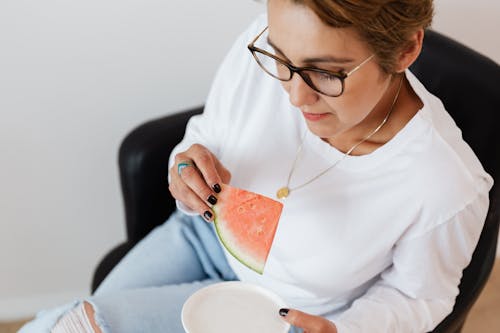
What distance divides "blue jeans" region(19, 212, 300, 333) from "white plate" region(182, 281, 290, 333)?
7.9 inches

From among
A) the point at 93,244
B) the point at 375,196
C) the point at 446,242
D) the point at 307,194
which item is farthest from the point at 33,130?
the point at 446,242

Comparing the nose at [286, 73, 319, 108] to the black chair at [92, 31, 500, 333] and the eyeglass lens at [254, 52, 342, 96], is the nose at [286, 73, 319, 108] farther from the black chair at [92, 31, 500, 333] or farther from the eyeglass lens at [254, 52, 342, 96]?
the black chair at [92, 31, 500, 333]

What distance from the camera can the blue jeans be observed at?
116 centimetres

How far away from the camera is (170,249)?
1.37 m

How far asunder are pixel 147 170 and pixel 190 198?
1.21ft

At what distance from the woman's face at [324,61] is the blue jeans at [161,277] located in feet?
1.47

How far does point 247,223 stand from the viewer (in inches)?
41.2

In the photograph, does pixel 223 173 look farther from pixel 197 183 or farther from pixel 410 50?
pixel 410 50

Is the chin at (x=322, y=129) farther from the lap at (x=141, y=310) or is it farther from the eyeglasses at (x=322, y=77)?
the lap at (x=141, y=310)

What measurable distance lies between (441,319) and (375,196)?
272 millimetres

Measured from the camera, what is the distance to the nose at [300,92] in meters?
0.95

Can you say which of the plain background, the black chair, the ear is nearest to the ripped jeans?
the black chair

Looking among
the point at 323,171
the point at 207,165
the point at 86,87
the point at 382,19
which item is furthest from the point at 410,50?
the point at 86,87

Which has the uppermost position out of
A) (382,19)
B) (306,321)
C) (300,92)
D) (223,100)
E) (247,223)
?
(382,19)
